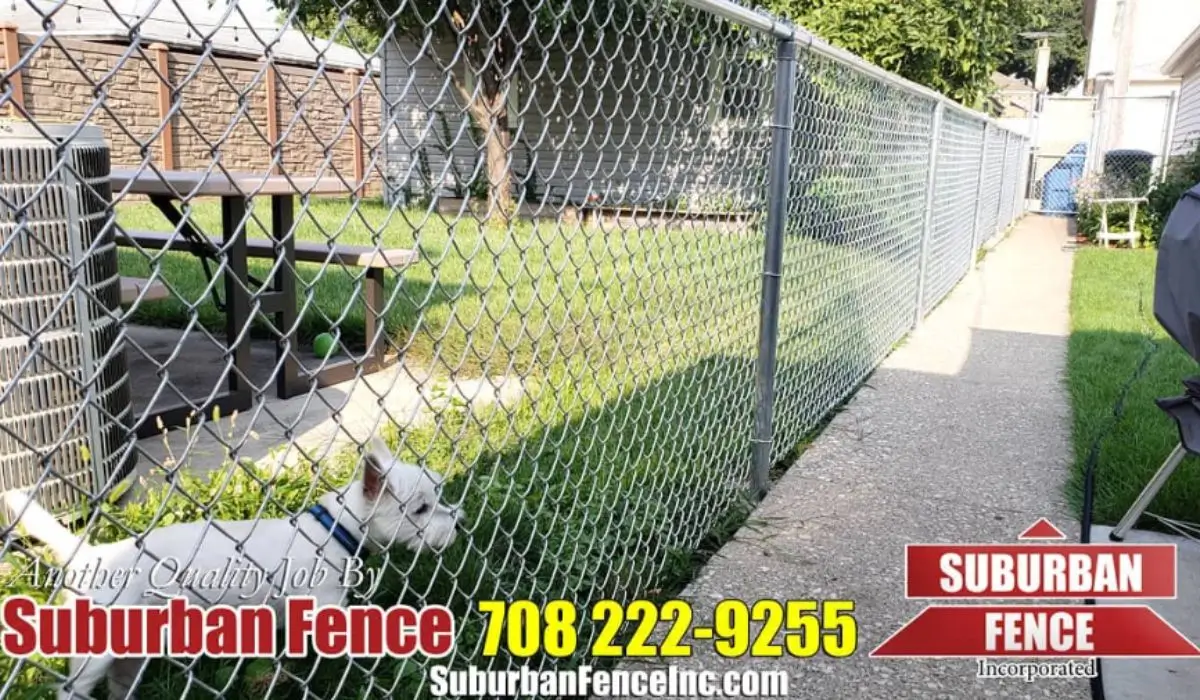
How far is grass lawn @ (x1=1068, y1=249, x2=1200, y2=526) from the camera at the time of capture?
3.88 meters

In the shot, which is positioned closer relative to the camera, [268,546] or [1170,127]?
[268,546]

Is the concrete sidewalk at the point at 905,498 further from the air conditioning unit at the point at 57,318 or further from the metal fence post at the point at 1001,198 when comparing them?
the metal fence post at the point at 1001,198

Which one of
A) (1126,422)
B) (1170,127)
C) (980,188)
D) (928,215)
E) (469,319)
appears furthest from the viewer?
(1170,127)

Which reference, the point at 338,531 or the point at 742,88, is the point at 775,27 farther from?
the point at 338,531

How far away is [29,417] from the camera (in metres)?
→ 2.77

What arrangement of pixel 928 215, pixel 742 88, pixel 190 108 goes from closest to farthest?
pixel 742 88
pixel 928 215
pixel 190 108

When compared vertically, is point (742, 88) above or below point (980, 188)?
above

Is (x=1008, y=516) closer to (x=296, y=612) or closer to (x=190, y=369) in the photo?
(x=296, y=612)

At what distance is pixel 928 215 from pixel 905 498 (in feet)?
13.0

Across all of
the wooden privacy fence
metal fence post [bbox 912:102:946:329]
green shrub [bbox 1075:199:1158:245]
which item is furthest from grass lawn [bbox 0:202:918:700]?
green shrub [bbox 1075:199:1158:245]

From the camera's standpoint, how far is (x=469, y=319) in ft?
20.8

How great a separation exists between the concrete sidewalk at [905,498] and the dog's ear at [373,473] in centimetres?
101

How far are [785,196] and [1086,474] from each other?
1747 mm

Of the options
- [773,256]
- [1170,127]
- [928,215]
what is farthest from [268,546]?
[1170,127]
